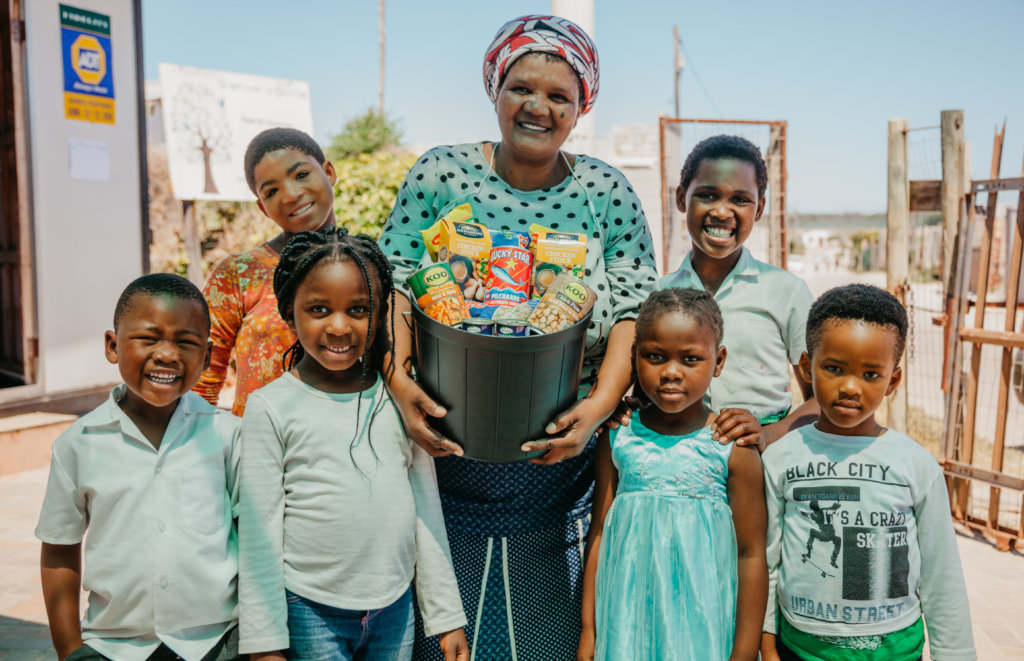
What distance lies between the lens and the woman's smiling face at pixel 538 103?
6.16ft

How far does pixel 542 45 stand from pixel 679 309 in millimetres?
734

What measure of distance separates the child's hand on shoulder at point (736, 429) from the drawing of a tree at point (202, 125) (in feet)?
23.3

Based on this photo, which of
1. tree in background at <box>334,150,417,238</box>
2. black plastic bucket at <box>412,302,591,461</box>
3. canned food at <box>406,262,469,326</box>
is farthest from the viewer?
tree in background at <box>334,150,417,238</box>

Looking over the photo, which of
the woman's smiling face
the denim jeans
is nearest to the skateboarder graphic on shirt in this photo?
the denim jeans

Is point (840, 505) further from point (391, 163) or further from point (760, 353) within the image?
point (391, 163)

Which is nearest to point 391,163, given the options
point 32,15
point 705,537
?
point 32,15

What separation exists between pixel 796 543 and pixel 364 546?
3.35 ft

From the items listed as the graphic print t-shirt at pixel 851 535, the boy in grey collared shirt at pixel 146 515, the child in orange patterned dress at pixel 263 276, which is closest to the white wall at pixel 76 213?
the child in orange patterned dress at pixel 263 276

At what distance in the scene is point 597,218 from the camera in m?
2.01

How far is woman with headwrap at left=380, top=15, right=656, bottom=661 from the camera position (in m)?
1.91

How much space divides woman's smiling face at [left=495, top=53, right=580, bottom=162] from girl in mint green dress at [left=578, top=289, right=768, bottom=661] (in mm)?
491

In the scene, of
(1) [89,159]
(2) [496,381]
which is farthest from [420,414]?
(1) [89,159]

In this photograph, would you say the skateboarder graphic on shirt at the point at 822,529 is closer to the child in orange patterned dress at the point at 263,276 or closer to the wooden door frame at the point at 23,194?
the child in orange patterned dress at the point at 263,276

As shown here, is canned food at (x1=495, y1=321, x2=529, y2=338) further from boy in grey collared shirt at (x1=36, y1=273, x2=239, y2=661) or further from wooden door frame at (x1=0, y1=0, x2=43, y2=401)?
wooden door frame at (x1=0, y1=0, x2=43, y2=401)
